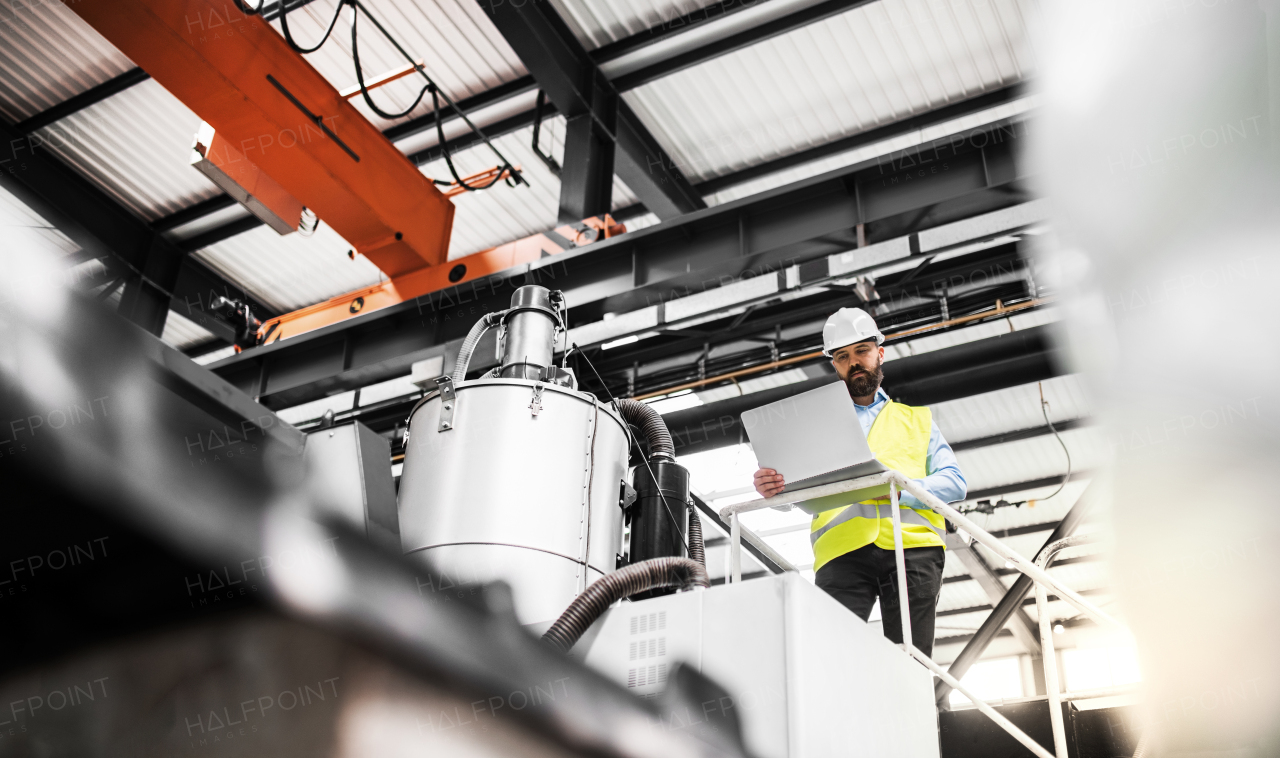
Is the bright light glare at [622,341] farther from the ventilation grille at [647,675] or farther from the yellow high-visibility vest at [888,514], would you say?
the ventilation grille at [647,675]

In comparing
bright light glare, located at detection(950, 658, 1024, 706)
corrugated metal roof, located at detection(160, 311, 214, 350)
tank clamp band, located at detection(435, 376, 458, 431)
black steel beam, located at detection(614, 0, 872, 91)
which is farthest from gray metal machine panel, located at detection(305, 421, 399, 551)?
bright light glare, located at detection(950, 658, 1024, 706)

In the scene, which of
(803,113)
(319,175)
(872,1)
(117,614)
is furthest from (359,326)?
(117,614)

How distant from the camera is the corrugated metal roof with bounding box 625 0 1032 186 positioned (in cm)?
672

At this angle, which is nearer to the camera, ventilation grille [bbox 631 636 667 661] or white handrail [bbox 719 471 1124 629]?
ventilation grille [bbox 631 636 667 661]

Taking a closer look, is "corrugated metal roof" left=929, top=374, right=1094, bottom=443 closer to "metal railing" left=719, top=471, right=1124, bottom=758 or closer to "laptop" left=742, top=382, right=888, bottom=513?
"metal railing" left=719, top=471, right=1124, bottom=758

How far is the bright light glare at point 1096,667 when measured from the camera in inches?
559

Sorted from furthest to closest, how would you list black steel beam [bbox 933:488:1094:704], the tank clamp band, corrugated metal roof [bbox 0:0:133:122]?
corrugated metal roof [bbox 0:0:133:122] → black steel beam [bbox 933:488:1094:704] → the tank clamp band

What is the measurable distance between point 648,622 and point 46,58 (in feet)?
27.4

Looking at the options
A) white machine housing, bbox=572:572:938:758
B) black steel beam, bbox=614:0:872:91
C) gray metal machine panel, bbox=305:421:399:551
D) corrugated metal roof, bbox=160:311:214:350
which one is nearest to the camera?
white machine housing, bbox=572:572:938:758

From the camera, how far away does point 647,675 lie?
2.27 metres

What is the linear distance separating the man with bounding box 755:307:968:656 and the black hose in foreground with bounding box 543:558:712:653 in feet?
3.22

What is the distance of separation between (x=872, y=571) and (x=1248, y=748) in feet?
8.35

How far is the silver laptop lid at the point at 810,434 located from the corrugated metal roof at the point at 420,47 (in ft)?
16.6

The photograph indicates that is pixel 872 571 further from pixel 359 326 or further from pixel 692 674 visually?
pixel 359 326
